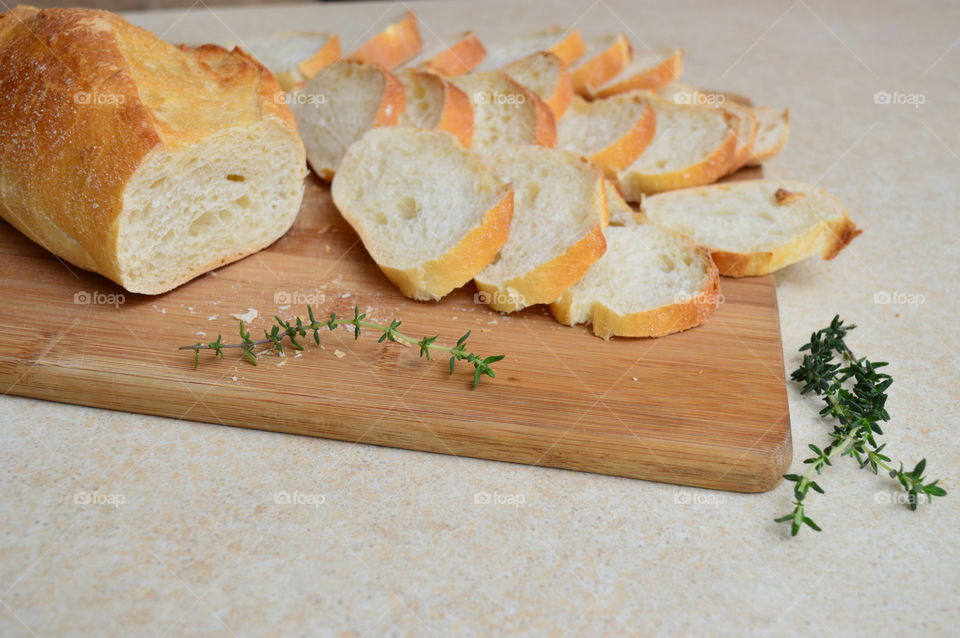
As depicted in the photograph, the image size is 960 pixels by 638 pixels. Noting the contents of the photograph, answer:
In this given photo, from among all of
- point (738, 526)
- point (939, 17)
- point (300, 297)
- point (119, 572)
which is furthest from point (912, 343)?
point (939, 17)

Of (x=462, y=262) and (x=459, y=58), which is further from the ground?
(x=459, y=58)

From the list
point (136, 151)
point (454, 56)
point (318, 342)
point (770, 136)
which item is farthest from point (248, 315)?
point (770, 136)

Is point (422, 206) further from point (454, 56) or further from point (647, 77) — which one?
point (647, 77)

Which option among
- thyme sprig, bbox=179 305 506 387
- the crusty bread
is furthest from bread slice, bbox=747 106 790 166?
the crusty bread

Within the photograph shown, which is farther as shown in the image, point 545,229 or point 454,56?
point 454,56

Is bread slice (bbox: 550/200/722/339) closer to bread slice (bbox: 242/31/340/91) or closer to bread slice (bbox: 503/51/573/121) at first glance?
bread slice (bbox: 503/51/573/121)

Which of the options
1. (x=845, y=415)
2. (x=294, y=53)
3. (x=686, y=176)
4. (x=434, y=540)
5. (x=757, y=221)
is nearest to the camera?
(x=434, y=540)

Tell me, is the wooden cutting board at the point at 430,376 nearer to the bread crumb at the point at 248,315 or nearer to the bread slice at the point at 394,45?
the bread crumb at the point at 248,315

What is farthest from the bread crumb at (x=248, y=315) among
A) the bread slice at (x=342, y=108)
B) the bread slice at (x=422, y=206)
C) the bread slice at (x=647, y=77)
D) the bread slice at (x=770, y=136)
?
the bread slice at (x=770, y=136)
